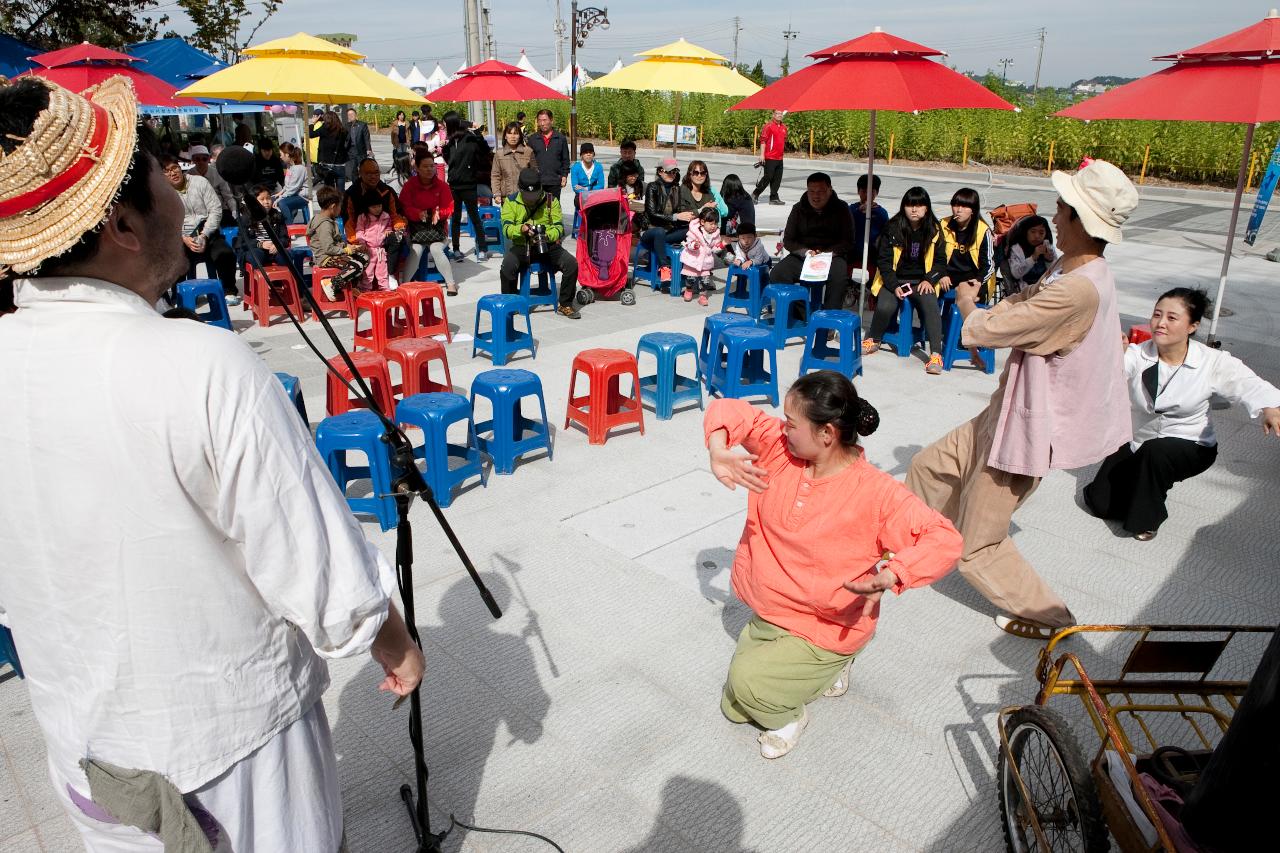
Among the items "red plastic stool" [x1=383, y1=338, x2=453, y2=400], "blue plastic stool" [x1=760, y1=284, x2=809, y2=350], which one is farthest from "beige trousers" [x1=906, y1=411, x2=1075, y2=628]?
"blue plastic stool" [x1=760, y1=284, x2=809, y2=350]

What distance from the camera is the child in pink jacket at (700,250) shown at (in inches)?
382

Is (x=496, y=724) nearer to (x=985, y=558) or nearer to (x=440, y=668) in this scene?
(x=440, y=668)

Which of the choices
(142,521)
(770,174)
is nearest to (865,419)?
(142,521)

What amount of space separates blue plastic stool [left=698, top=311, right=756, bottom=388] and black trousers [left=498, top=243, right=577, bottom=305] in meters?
2.51

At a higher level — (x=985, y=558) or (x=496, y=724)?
(x=985, y=558)

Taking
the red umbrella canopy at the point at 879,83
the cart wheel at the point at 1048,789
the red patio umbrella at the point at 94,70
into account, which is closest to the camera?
the cart wheel at the point at 1048,789

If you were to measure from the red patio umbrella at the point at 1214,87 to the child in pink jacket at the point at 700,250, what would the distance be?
4006mm

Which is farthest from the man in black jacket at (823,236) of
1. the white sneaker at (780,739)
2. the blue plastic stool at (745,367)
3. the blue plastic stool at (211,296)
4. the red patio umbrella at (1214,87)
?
the white sneaker at (780,739)

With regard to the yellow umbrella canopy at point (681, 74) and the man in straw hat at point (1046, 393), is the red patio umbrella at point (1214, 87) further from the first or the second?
the yellow umbrella canopy at point (681, 74)

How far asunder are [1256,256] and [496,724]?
44.1 ft

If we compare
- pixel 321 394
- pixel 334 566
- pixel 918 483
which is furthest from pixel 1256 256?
pixel 334 566

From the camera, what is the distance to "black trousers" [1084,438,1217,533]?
14.9ft

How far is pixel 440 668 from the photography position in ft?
11.4

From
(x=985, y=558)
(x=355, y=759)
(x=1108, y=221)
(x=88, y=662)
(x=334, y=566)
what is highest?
(x=1108, y=221)
